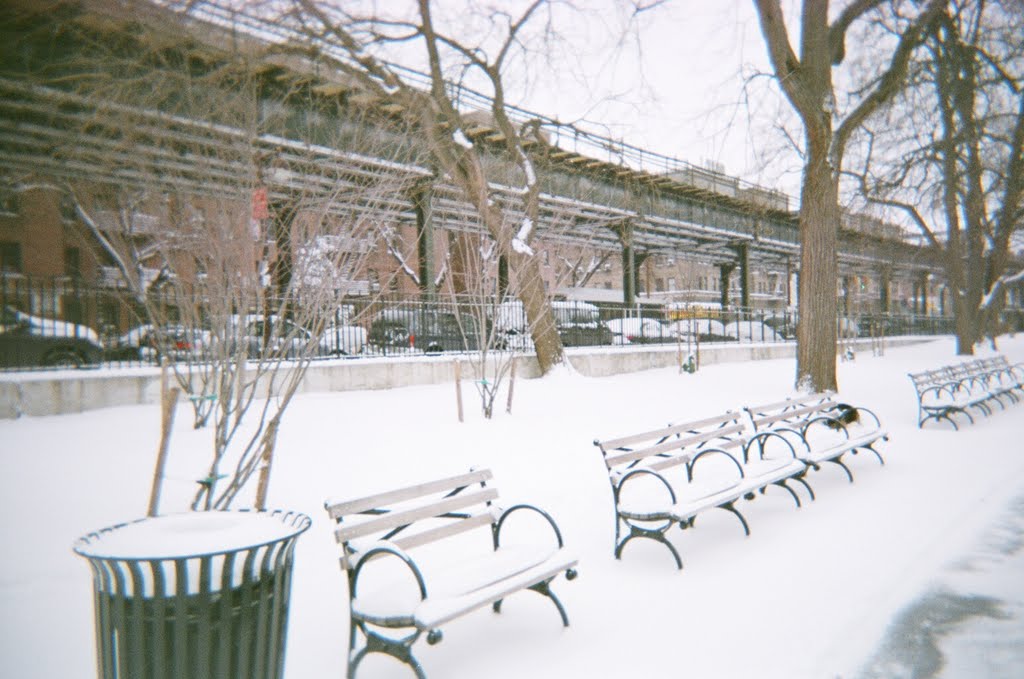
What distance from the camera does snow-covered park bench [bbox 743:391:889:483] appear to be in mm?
7137

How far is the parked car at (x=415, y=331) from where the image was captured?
14.0 meters

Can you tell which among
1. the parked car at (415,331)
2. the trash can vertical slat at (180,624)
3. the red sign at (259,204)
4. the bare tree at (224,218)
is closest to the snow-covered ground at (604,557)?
the bare tree at (224,218)

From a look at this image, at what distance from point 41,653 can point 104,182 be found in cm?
894

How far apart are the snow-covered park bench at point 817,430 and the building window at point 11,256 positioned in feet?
116

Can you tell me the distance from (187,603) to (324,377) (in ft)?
31.8

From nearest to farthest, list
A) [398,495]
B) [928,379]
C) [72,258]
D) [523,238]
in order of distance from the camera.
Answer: [398,495]
[928,379]
[523,238]
[72,258]

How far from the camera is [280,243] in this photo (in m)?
7.63

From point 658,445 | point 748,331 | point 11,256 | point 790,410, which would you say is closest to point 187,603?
point 658,445

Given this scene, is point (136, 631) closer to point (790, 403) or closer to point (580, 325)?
point (790, 403)

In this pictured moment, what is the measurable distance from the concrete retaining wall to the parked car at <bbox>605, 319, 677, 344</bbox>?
0.75m

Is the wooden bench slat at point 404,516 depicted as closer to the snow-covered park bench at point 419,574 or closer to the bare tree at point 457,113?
the snow-covered park bench at point 419,574

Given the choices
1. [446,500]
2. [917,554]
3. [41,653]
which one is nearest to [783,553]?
[917,554]

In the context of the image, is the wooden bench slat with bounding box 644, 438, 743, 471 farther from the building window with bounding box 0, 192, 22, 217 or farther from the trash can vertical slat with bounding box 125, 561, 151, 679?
the building window with bounding box 0, 192, 22, 217

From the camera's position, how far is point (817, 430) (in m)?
10.1
